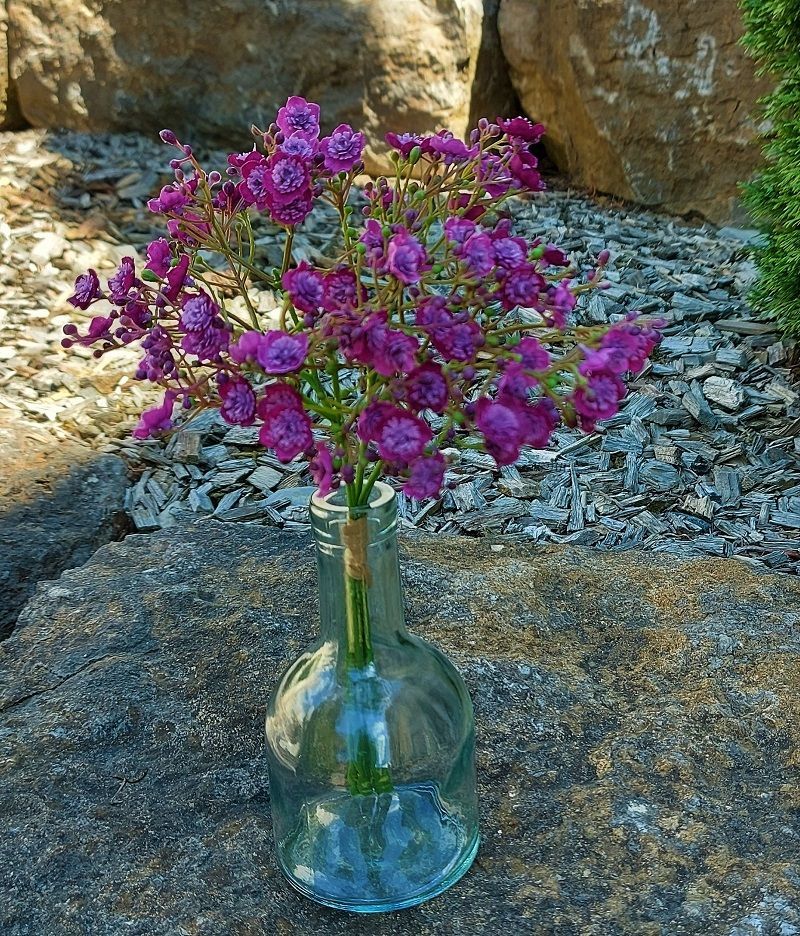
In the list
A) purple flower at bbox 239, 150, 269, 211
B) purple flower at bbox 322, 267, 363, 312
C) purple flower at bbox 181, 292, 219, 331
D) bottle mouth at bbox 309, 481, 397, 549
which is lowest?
bottle mouth at bbox 309, 481, 397, 549

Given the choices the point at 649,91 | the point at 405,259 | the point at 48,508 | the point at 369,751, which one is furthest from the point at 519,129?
the point at 649,91

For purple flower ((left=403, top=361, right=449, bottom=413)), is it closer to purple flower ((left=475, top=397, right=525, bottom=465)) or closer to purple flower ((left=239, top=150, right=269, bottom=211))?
purple flower ((left=475, top=397, right=525, bottom=465))

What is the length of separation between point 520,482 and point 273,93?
286 cm

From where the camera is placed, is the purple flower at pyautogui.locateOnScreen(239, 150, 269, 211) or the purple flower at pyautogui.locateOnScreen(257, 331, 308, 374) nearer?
the purple flower at pyautogui.locateOnScreen(257, 331, 308, 374)

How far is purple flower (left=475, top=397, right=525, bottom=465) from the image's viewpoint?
993mm

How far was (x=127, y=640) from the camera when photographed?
1.89m

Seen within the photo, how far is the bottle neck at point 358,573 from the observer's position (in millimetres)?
1224

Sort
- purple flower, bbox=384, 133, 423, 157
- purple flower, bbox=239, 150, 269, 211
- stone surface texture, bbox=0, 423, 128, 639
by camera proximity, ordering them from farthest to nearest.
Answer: stone surface texture, bbox=0, 423, 128, 639 < purple flower, bbox=384, 133, 423, 157 < purple flower, bbox=239, 150, 269, 211

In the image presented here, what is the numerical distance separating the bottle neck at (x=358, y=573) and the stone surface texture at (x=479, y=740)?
36cm

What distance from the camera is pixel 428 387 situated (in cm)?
100

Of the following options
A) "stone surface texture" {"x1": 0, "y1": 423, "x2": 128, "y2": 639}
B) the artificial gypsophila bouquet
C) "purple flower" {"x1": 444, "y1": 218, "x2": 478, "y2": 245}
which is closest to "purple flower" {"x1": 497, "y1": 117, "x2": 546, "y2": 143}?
the artificial gypsophila bouquet

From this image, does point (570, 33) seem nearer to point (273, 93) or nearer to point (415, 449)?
point (273, 93)

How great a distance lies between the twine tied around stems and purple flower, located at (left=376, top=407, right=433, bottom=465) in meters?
0.24

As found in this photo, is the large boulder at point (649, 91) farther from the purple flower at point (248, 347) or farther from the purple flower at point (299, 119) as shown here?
the purple flower at point (248, 347)
